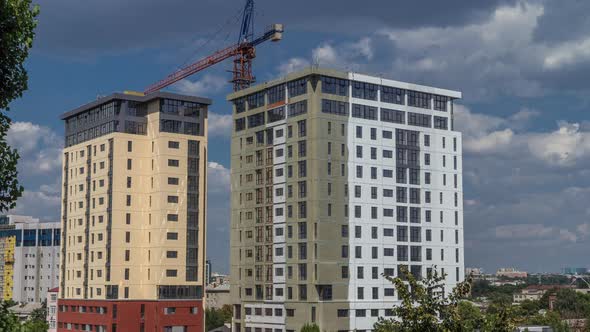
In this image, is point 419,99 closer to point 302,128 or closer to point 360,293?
point 302,128

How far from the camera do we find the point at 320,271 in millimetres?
106375

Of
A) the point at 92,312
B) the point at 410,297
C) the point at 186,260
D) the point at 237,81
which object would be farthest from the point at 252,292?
the point at 410,297

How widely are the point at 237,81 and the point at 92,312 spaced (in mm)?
55842

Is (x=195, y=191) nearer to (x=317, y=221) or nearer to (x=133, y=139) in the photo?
(x=133, y=139)

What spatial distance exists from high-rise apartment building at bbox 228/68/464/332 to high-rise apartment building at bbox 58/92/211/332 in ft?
26.3

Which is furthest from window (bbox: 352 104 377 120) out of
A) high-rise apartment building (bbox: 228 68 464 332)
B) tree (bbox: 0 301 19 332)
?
tree (bbox: 0 301 19 332)

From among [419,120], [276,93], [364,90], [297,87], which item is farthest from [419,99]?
[276,93]

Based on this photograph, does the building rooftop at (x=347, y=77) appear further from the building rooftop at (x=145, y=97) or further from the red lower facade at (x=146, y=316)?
the red lower facade at (x=146, y=316)

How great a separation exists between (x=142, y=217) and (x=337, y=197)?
34.9 meters

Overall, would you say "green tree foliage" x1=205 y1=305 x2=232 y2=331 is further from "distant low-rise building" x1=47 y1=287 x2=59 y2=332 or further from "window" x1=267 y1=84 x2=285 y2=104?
"window" x1=267 y1=84 x2=285 y2=104

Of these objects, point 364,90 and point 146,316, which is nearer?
point 364,90

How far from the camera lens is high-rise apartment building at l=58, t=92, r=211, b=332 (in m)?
122

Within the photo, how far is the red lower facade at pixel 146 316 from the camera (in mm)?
120812

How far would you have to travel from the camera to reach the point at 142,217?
413 ft
